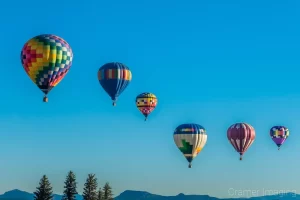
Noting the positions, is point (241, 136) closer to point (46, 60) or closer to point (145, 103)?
point (145, 103)

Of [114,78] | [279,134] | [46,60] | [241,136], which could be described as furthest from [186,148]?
[279,134]

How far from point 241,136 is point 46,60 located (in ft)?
161

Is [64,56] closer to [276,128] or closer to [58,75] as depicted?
[58,75]

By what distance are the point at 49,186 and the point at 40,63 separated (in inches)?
1604

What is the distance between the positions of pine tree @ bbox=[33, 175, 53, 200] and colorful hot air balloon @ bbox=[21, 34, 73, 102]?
1489 inches

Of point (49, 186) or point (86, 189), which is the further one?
point (86, 189)

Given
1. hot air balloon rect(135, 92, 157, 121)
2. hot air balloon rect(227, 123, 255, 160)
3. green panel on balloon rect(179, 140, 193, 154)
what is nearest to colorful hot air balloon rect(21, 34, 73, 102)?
green panel on balloon rect(179, 140, 193, 154)

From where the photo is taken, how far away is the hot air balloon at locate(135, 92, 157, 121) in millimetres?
140125

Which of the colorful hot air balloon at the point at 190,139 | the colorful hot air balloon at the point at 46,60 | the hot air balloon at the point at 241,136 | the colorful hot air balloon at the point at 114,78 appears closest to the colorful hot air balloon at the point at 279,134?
the hot air balloon at the point at 241,136

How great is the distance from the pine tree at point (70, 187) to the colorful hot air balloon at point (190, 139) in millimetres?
24642

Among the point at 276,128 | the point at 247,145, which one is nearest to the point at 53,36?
the point at 247,145

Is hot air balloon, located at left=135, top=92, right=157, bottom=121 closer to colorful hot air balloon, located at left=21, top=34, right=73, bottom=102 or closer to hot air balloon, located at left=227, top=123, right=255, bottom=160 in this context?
hot air balloon, located at left=227, top=123, right=255, bottom=160

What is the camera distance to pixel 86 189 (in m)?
136

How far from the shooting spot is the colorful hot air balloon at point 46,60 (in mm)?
93000
